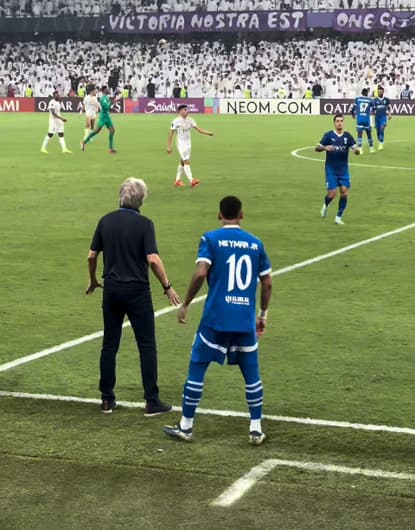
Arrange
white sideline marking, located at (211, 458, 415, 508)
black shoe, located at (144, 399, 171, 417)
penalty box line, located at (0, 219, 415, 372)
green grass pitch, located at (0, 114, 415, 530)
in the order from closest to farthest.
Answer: green grass pitch, located at (0, 114, 415, 530)
white sideline marking, located at (211, 458, 415, 508)
black shoe, located at (144, 399, 171, 417)
penalty box line, located at (0, 219, 415, 372)

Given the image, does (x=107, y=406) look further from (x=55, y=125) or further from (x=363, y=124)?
(x=363, y=124)

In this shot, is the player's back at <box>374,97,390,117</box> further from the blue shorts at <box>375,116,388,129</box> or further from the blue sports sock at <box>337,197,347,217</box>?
the blue sports sock at <box>337,197,347,217</box>

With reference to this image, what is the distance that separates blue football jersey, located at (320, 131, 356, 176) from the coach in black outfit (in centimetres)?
1207

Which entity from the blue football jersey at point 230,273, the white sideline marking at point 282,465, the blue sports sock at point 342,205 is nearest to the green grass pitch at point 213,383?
the white sideline marking at point 282,465

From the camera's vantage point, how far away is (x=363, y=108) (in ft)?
128

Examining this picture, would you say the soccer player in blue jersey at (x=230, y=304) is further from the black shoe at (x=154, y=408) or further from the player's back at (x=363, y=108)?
the player's back at (x=363, y=108)

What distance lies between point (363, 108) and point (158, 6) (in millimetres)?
51645

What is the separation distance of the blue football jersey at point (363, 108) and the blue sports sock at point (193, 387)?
3168 cm

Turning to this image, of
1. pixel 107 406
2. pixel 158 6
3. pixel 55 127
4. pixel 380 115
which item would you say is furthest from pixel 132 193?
pixel 158 6

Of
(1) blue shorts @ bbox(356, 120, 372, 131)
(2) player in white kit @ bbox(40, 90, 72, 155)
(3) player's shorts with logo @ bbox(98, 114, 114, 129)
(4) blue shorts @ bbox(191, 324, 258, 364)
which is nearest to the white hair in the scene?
(4) blue shorts @ bbox(191, 324, 258, 364)

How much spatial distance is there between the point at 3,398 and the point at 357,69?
232ft

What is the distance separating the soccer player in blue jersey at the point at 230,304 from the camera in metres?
8.05

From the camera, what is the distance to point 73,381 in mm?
10125

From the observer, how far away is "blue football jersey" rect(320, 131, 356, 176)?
20547 mm
